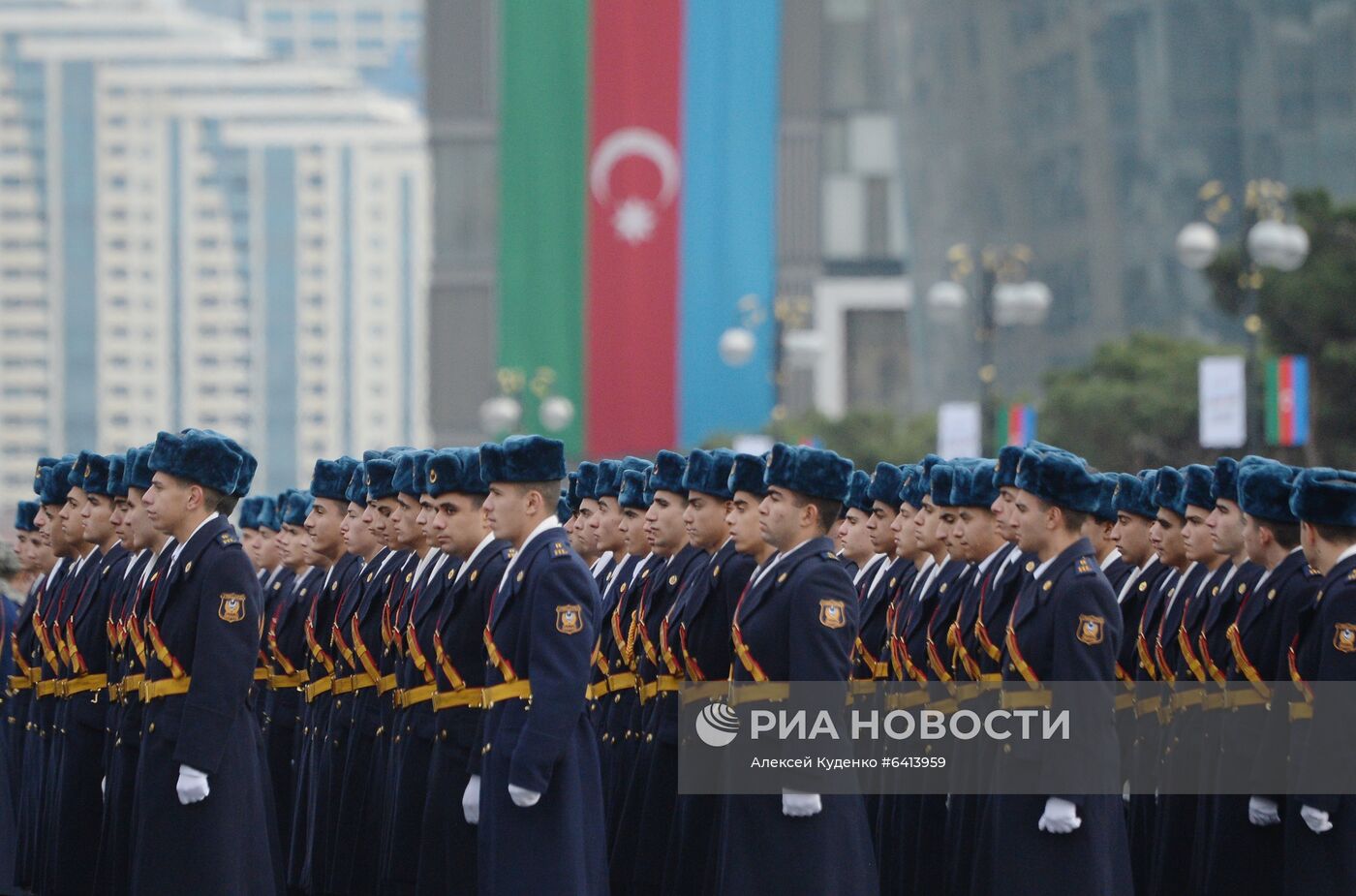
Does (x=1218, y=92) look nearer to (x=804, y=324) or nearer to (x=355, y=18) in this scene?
(x=804, y=324)

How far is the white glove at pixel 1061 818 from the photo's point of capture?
7.48 m

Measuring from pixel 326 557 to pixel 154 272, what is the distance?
127423mm

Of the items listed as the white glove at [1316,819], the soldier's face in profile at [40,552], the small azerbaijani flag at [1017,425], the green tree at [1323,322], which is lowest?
the white glove at [1316,819]

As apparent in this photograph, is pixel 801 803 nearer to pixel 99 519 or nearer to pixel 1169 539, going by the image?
pixel 1169 539

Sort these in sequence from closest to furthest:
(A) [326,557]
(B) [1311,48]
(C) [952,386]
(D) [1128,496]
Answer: (D) [1128,496] → (A) [326,557] → (B) [1311,48] → (C) [952,386]

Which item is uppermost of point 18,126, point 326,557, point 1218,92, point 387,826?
point 18,126

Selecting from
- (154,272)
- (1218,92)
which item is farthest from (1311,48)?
(154,272)

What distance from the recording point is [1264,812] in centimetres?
802

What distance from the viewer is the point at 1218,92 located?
3753cm

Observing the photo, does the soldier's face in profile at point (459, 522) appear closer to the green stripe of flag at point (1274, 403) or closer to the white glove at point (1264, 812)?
the white glove at point (1264, 812)

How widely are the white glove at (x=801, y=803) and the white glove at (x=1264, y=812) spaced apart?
5.20 feet

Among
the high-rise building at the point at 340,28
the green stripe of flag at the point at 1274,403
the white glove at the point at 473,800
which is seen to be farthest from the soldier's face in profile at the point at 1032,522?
the high-rise building at the point at 340,28

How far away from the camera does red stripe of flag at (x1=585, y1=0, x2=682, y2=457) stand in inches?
1954

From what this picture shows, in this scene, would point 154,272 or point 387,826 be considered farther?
point 154,272
